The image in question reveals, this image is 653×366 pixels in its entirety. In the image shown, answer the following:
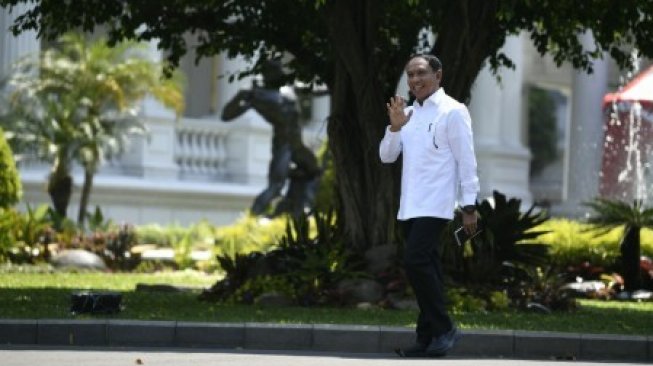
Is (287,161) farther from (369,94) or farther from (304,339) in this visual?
(304,339)

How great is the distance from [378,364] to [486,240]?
5.80 m

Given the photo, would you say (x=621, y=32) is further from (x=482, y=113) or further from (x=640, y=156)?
(x=482, y=113)

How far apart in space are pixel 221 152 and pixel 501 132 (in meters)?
6.91

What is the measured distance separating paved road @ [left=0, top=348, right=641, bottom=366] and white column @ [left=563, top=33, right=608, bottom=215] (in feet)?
76.1

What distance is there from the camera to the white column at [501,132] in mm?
36875

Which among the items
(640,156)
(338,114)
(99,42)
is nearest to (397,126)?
(338,114)

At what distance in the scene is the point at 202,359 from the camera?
1048 cm

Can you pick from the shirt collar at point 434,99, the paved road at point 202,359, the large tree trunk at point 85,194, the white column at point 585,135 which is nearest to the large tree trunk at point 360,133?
the paved road at point 202,359

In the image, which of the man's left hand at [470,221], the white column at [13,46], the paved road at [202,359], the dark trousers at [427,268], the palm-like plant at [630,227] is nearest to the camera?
the paved road at [202,359]

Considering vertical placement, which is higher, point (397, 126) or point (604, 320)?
point (397, 126)

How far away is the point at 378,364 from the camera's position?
10133 millimetres

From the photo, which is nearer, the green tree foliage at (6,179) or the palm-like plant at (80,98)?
the green tree foliage at (6,179)

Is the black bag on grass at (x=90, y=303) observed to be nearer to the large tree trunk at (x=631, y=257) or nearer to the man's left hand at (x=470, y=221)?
the man's left hand at (x=470, y=221)

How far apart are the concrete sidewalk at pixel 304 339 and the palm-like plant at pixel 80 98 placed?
15847mm
